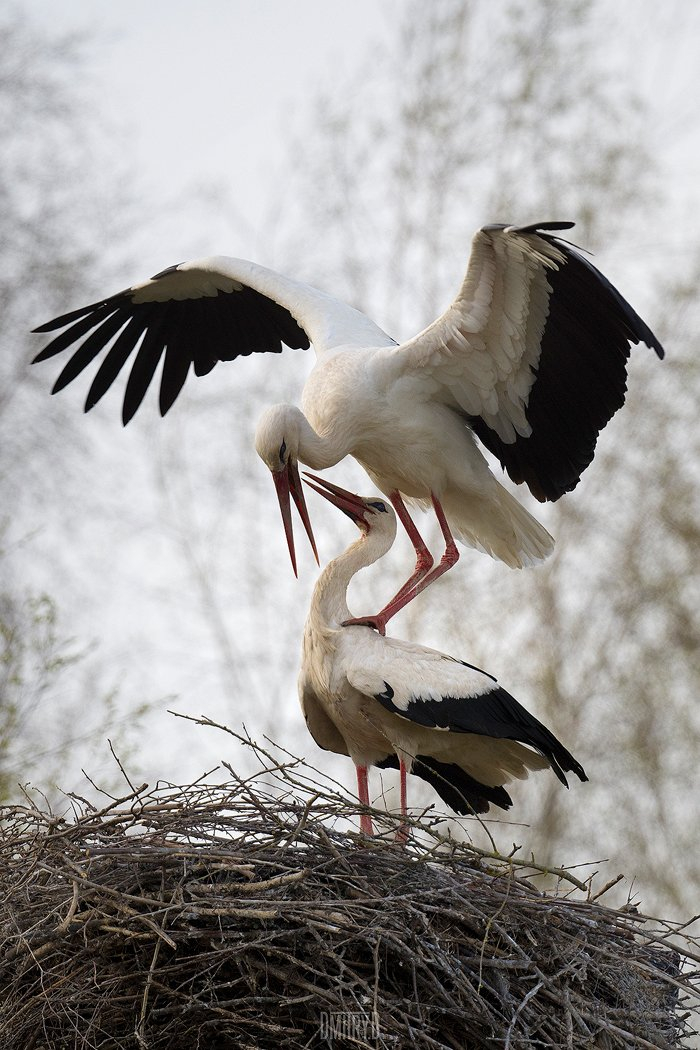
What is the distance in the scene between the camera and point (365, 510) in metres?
5.33

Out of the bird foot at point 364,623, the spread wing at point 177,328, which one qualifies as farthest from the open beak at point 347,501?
the spread wing at point 177,328

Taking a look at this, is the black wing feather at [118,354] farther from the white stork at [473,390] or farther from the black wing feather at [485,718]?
the black wing feather at [485,718]

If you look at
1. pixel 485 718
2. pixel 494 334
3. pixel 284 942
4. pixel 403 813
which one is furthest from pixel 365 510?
pixel 284 942

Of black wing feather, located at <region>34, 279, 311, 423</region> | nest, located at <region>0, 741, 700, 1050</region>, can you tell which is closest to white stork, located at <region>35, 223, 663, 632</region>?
black wing feather, located at <region>34, 279, 311, 423</region>

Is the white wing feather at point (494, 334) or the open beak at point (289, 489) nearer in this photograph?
the white wing feather at point (494, 334)

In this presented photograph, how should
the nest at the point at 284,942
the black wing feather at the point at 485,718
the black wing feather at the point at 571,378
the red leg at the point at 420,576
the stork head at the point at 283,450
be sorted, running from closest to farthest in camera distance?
the nest at the point at 284,942, the black wing feather at the point at 485,718, the black wing feather at the point at 571,378, the stork head at the point at 283,450, the red leg at the point at 420,576

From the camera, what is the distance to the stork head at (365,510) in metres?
5.30

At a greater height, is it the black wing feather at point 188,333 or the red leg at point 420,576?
the black wing feather at point 188,333

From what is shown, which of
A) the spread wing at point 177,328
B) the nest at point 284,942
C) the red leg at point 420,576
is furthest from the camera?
the spread wing at point 177,328

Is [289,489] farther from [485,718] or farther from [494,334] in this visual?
[485,718]

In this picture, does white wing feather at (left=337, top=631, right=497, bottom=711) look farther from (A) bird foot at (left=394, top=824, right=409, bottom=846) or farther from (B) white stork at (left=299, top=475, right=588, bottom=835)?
(A) bird foot at (left=394, top=824, right=409, bottom=846)

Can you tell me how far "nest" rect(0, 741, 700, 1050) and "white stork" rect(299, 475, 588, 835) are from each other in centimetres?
45

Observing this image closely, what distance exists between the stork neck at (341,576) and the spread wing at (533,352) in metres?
0.67

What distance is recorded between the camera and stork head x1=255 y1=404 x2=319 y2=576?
5.23 metres
